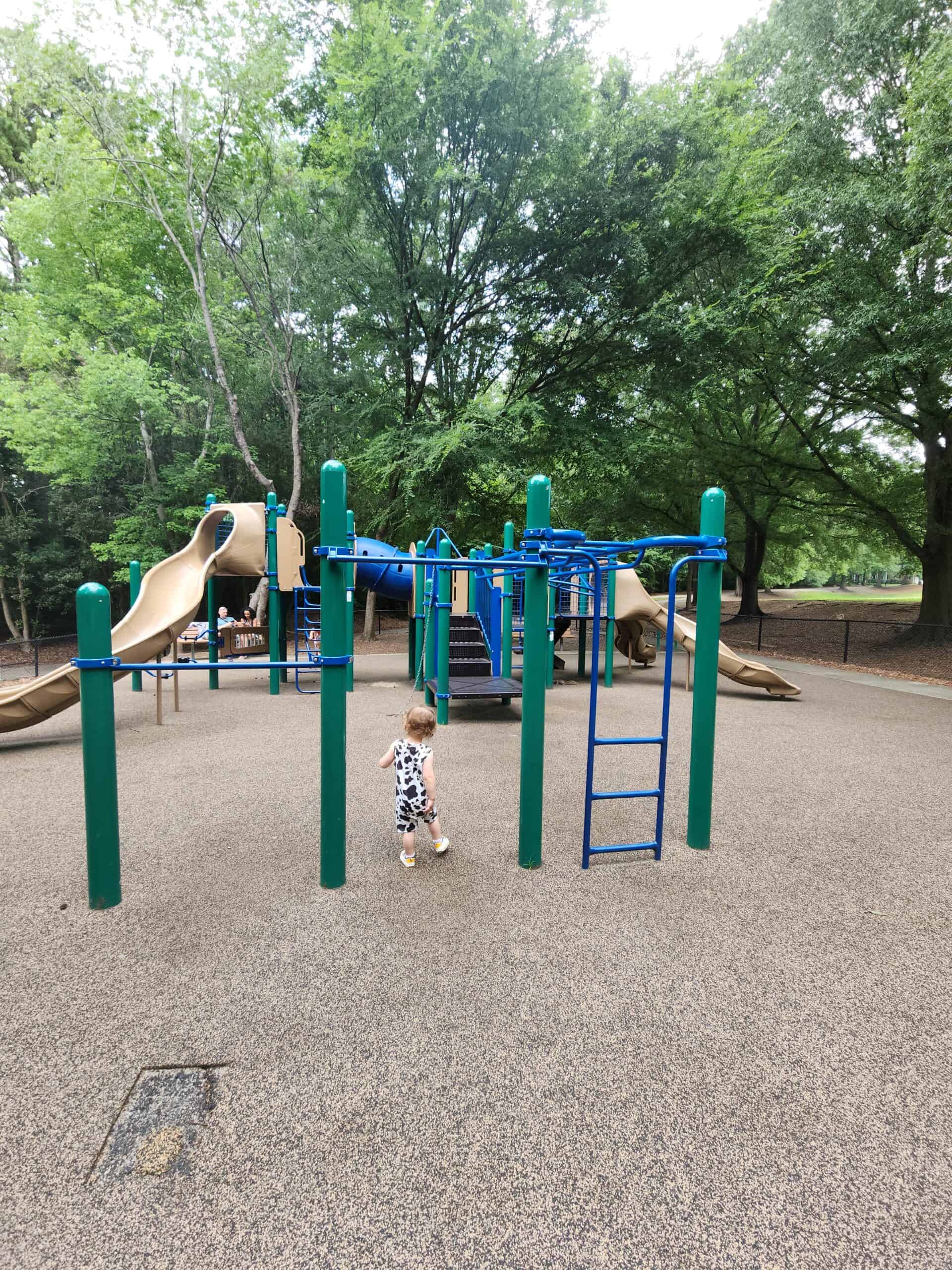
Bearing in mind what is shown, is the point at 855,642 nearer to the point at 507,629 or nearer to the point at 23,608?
the point at 507,629

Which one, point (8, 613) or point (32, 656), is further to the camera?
point (8, 613)

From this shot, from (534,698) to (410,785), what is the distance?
90 centimetres

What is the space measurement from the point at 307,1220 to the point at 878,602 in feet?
96.0

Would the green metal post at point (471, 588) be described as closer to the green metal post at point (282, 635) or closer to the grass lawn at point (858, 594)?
the green metal post at point (282, 635)

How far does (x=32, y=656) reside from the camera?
15.7 metres

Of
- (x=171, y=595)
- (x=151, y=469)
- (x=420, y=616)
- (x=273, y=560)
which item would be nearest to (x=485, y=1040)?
(x=171, y=595)

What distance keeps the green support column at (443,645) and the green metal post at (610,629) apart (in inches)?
97.4

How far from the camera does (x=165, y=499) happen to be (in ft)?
52.4

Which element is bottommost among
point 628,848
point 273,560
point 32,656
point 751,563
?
point 32,656

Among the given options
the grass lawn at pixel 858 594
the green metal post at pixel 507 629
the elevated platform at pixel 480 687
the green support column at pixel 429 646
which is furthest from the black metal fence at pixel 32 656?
the grass lawn at pixel 858 594

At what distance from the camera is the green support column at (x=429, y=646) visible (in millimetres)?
8180

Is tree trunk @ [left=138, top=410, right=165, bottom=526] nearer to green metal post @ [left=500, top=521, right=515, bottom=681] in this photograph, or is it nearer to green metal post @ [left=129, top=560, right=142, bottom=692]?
green metal post @ [left=129, top=560, right=142, bottom=692]

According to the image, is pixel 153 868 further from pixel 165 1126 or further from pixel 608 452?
pixel 608 452

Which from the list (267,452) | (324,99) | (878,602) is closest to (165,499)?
(267,452)
